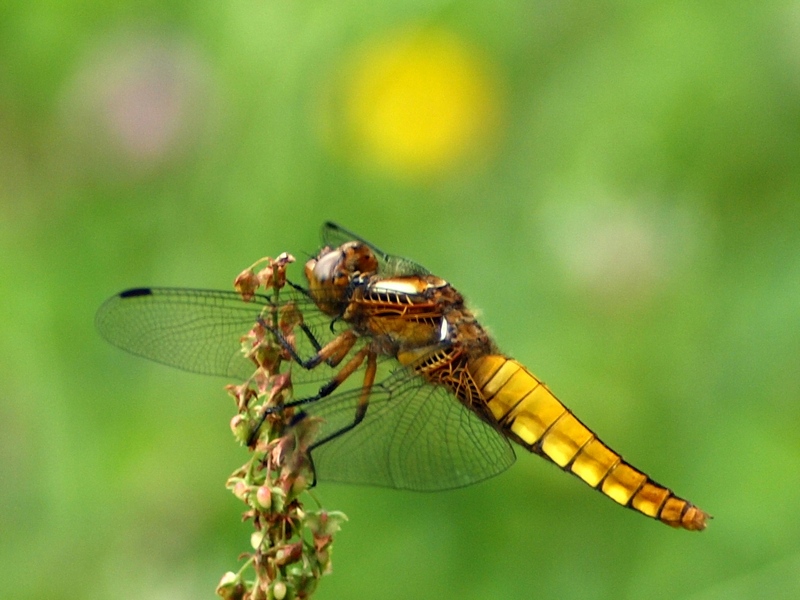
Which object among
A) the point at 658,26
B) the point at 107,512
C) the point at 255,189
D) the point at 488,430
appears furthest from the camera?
the point at 658,26

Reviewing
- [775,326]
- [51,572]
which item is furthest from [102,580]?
[775,326]

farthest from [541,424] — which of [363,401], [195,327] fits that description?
[195,327]

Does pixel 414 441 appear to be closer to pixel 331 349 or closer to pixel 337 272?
pixel 331 349

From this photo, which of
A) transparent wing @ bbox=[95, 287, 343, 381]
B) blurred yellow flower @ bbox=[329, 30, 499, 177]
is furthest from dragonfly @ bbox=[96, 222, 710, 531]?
blurred yellow flower @ bbox=[329, 30, 499, 177]

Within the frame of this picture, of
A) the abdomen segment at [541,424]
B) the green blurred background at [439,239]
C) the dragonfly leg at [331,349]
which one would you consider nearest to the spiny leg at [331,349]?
the dragonfly leg at [331,349]

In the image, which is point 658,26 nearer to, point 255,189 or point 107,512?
point 255,189

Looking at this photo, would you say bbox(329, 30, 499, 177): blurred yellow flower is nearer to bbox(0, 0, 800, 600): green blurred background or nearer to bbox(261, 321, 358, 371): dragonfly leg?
bbox(0, 0, 800, 600): green blurred background
